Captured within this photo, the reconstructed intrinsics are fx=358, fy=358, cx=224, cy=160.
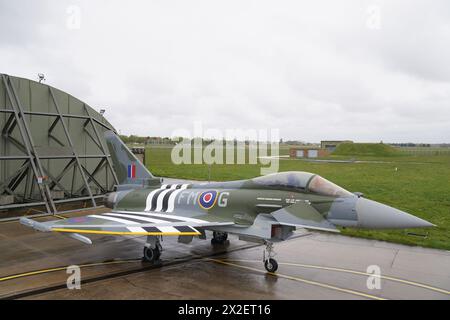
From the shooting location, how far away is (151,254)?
37.8 ft

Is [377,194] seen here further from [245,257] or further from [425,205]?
[245,257]

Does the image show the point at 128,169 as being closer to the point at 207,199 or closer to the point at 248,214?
the point at 207,199

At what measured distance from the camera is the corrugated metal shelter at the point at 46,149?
19.7m

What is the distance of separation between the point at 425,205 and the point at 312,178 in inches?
575

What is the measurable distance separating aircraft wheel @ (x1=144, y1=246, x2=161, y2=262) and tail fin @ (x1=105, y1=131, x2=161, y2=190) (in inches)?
148

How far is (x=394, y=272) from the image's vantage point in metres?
10.9

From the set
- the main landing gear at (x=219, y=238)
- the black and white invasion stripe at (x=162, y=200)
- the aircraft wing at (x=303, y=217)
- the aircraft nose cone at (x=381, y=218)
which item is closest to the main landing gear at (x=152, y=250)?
the black and white invasion stripe at (x=162, y=200)

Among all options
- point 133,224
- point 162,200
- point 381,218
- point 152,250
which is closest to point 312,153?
point 162,200

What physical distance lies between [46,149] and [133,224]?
490 inches

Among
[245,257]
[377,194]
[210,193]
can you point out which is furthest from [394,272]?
[377,194]

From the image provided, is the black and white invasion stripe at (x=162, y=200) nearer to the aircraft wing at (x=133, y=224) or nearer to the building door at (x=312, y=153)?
the aircraft wing at (x=133, y=224)

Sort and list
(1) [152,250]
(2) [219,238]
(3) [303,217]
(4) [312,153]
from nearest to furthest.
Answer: (3) [303,217], (1) [152,250], (2) [219,238], (4) [312,153]

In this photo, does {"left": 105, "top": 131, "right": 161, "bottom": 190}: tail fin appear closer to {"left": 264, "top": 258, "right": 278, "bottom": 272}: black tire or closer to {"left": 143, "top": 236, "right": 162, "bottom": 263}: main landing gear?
{"left": 143, "top": 236, "right": 162, "bottom": 263}: main landing gear

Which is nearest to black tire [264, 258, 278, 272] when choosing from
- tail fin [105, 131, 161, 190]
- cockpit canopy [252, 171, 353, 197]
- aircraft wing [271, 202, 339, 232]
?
aircraft wing [271, 202, 339, 232]
